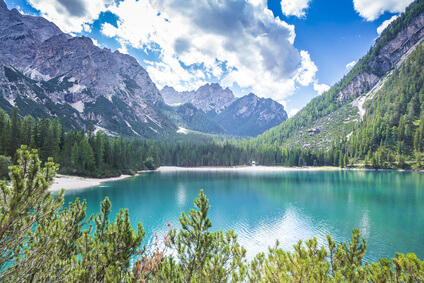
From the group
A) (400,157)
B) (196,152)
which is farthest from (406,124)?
(196,152)

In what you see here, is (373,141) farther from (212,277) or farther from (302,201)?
(212,277)

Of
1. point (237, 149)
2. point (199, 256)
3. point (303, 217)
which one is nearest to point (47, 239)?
point (199, 256)

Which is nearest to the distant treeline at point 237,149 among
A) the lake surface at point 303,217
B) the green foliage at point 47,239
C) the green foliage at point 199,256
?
the lake surface at point 303,217

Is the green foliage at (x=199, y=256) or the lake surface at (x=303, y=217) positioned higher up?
the green foliage at (x=199, y=256)

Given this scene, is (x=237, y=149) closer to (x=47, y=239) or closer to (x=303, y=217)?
(x=303, y=217)

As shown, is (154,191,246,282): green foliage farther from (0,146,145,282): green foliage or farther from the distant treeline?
the distant treeline

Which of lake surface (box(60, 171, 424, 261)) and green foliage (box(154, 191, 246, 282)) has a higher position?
green foliage (box(154, 191, 246, 282))

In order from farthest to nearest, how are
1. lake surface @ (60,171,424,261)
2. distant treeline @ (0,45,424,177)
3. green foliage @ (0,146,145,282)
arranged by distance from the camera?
distant treeline @ (0,45,424,177), lake surface @ (60,171,424,261), green foliage @ (0,146,145,282)

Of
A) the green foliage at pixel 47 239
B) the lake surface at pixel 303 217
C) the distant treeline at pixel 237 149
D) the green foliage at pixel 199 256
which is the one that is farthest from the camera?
the distant treeline at pixel 237 149

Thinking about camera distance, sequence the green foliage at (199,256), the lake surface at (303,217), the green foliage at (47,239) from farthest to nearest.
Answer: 1. the lake surface at (303,217)
2. the green foliage at (199,256)
3. the green foliage at (47,239)

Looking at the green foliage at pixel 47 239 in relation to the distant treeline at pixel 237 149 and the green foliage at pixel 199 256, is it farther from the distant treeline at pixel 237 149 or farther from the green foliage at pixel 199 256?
the distant treeline at pixel 237 149

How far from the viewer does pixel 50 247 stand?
20.5 ft

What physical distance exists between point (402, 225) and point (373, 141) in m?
158

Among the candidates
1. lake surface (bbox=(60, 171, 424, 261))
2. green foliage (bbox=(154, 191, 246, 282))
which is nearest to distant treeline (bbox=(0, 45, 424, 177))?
lake surface (bbox=(60, 171, 424, 261))
